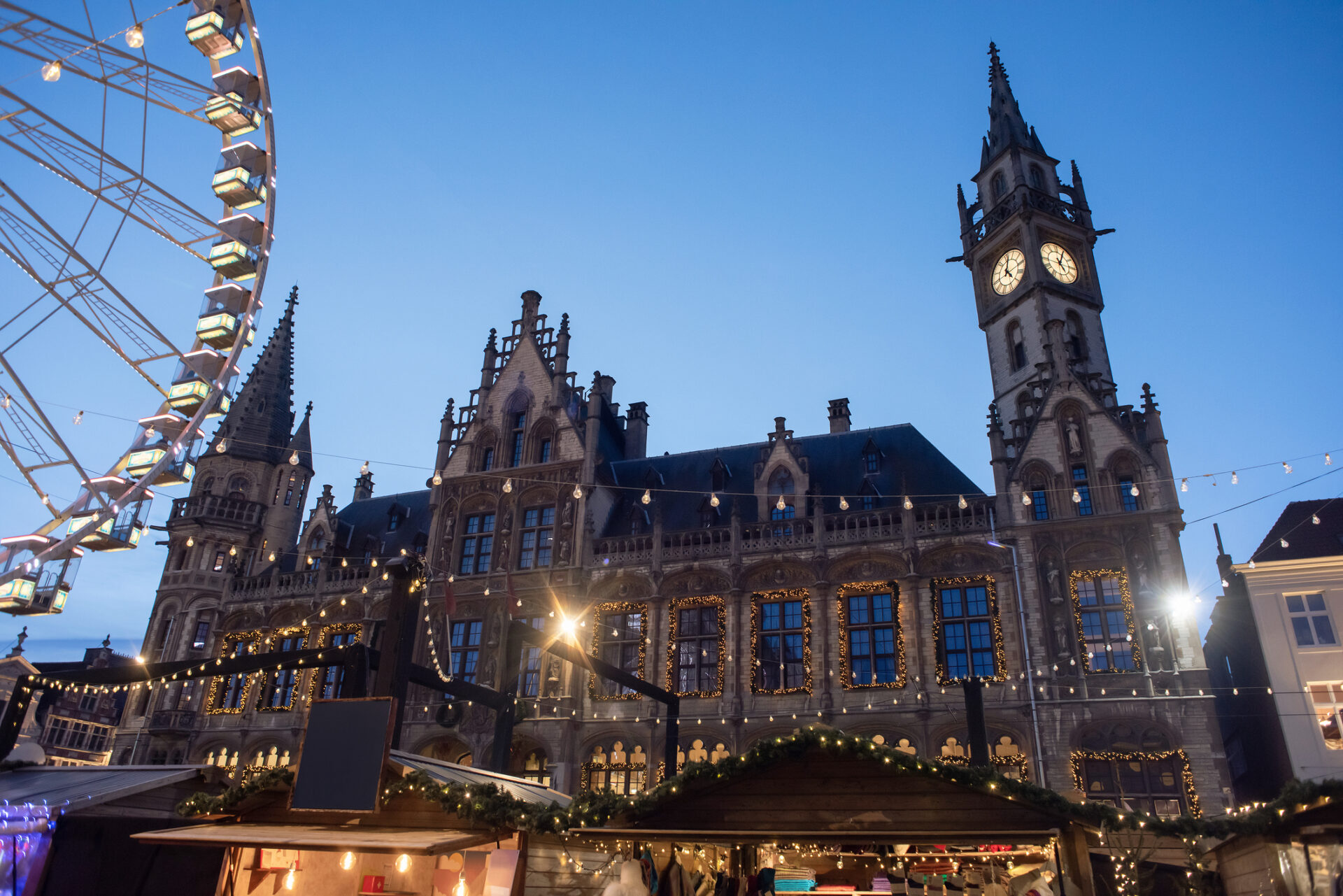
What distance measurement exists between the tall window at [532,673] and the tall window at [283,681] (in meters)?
8.38

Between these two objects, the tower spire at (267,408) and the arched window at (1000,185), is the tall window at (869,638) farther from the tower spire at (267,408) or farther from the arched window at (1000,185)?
the tower spire at (267,408)

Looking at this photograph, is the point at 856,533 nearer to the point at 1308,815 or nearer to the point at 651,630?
the point at 651,630

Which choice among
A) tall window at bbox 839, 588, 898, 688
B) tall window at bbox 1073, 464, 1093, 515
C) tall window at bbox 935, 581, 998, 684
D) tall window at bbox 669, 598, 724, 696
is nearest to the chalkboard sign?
tall window at bbox 669, 598, 724, 696

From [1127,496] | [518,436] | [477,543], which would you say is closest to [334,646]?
[477,543]

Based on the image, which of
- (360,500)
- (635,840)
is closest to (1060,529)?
(635,840)

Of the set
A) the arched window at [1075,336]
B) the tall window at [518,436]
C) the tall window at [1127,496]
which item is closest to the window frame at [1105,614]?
the tall window at [1127,496]

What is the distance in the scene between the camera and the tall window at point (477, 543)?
30.6 meters

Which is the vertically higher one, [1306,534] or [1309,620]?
[1306,534]

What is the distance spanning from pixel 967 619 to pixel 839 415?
1084cm

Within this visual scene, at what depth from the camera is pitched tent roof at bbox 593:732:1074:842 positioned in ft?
→ 31.2

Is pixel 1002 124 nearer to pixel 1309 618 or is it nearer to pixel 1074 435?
pixel 1074 435

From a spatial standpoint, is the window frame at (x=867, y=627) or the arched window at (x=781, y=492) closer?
the window frame at (x=867, y=627)

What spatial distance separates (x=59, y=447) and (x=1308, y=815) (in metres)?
18.0

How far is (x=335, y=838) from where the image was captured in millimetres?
9938
